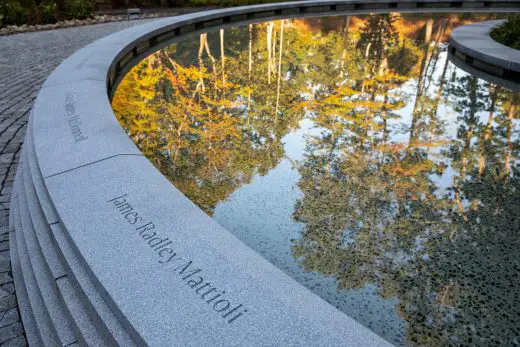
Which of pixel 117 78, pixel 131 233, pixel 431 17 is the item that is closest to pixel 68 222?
pixel 131 233

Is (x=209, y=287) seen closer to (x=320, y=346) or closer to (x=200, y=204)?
(x=320, y=346)

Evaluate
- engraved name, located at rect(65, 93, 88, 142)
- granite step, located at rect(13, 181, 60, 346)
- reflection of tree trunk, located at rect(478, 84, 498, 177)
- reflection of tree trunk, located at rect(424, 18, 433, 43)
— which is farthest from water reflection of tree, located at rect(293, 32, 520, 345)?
reflection of tree trunk, located at rect(424, 18, 433, 43)

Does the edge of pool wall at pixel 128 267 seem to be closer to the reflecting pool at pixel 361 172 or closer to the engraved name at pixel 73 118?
the engraved name at pixel 73 118

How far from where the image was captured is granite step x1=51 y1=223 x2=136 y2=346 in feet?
9.30

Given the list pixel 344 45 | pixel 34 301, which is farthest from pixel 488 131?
pixel 344 45

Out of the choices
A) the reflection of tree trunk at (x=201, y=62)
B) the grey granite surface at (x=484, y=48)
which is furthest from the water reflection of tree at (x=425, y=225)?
the grey granite surface at (x=484, y=48)

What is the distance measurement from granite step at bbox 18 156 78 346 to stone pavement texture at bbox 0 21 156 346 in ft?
1.06

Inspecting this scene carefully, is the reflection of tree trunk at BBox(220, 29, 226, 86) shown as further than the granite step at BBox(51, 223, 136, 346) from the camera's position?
Yes

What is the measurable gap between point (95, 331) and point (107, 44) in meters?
9.70

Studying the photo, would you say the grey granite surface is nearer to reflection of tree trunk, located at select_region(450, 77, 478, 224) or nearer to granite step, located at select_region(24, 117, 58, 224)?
reflection of tree trunk, located at select_region(450, 77, 478, 224)

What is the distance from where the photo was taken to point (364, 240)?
182 inches

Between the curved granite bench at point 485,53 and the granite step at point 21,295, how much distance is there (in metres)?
10.8

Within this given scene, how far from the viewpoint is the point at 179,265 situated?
128 inches

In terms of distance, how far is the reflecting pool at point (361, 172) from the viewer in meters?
3.93
